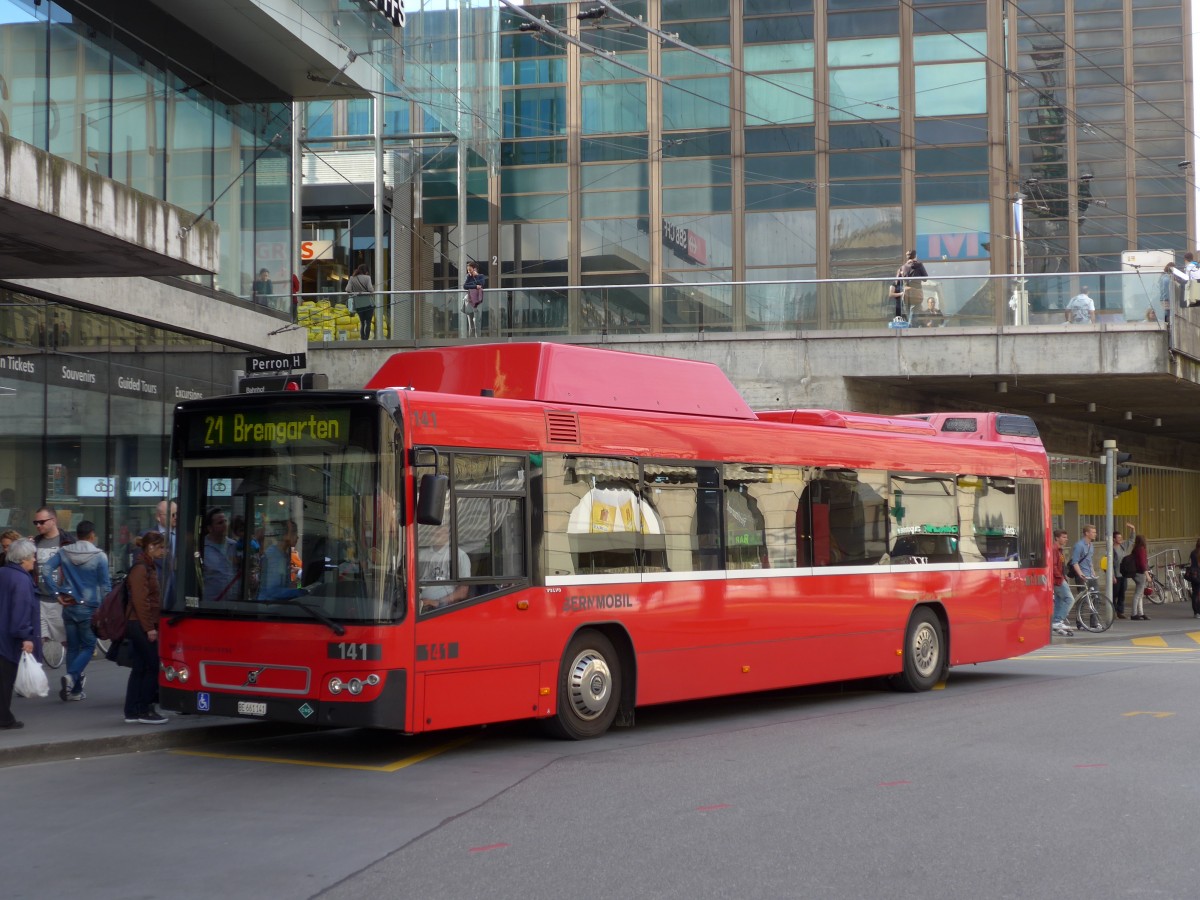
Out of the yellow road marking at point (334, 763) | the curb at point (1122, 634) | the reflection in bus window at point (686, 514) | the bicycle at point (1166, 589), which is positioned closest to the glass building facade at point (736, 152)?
the bicycle at point (1166, 589)

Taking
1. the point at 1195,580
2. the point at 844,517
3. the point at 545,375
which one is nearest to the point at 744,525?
the point at 844,517

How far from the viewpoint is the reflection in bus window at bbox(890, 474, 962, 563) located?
50.0 feet

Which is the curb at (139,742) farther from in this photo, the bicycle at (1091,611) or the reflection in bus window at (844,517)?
the bicycle at (1091,611)

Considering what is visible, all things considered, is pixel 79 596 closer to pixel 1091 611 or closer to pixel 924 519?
pixel 924 519

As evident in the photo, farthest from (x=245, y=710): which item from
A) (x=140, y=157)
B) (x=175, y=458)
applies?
(x=140, y=157)

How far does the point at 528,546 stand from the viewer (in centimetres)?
1104

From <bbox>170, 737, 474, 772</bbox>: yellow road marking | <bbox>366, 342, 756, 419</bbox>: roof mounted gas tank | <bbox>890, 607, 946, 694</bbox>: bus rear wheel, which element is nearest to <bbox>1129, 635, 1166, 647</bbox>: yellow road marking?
<bbox>890, 607, 946, 694</bbox>: bus rear wheel

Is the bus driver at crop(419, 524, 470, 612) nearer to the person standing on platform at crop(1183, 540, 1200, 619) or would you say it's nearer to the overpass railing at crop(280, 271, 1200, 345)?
the overpass railing at crop(280, 271, 1200, 345)

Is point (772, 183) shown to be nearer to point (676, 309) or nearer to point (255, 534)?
point (676, 309)

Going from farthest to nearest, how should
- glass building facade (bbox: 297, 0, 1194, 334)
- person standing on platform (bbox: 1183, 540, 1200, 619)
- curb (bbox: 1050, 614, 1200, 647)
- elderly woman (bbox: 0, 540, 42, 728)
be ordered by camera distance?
glass building facade (bbox: 297, 0, 1194, 334), person standing on platform (bbox: 1183, 540, 1200, 619), curb (bbox: 1050, 614, 1200, 647), elderly woman (bbox: 0, 540, 42, 728)

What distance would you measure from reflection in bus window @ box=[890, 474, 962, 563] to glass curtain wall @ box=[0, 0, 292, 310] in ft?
31.4

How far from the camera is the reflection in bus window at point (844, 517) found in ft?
46.0

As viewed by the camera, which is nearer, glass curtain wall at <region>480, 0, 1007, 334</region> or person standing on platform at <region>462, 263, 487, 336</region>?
person standing on platform at <region>462, 263, 487, 336</region>

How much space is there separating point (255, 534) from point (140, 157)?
9935 mm
